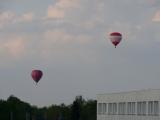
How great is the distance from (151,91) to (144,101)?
2864mm

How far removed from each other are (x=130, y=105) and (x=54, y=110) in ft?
255

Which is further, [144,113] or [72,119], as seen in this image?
[72,119]

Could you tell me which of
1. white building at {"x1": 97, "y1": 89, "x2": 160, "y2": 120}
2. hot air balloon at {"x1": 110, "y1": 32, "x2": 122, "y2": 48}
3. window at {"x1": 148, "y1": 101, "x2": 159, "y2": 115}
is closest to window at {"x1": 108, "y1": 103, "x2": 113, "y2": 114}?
white building at {"x1": 97, "y1": 89, "x2": 160, "y2": 120}

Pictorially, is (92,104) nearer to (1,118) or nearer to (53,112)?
(53,112)

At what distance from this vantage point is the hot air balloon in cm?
8354

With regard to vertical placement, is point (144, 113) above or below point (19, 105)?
below

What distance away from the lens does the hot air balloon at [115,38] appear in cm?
8354

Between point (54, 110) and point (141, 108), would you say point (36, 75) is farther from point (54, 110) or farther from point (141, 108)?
point (54, 110)

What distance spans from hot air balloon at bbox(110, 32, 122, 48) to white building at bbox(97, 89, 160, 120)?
9.29 metres

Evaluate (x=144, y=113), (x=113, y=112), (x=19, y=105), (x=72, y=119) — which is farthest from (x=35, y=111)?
(x=144, y=113)

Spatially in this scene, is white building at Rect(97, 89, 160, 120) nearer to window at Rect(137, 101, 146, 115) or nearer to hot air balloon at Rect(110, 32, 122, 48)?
window at Rect(137, 101, 146, 115)

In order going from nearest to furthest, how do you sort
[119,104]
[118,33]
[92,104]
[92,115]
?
1. [118,33]
2. [119,104]
3. [92,115]
4. [92,104]

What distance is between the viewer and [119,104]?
344 ft

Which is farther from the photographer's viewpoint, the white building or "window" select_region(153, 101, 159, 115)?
the white building
